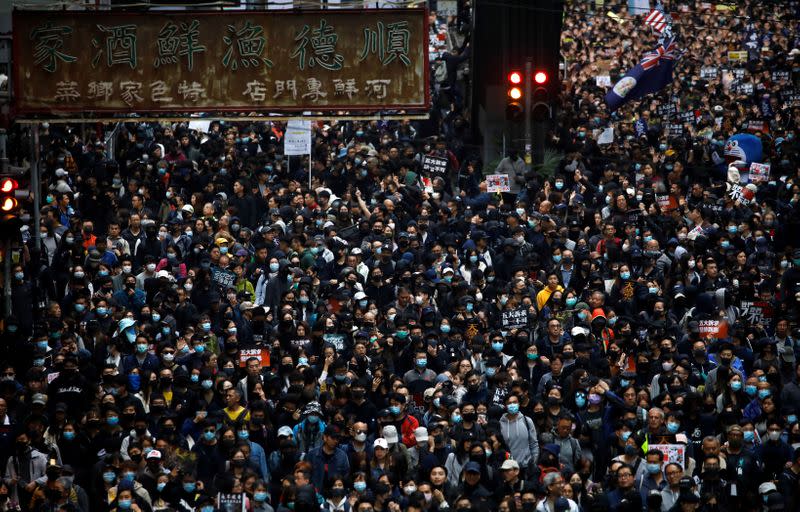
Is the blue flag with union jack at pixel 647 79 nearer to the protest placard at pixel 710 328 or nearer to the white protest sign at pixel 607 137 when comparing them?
the white protest sign at pixel 607 137

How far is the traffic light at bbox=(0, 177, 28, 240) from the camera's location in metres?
17.6

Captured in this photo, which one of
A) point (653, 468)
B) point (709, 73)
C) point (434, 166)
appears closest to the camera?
Answer: point (653, 468)

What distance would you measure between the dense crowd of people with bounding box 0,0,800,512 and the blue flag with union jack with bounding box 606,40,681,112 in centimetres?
159

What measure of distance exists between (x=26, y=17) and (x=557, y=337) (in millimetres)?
8133

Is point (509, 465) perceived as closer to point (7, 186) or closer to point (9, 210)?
point (9, 210)

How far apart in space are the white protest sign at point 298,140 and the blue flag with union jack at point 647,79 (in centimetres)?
658

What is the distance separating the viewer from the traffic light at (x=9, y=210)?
57.6ft

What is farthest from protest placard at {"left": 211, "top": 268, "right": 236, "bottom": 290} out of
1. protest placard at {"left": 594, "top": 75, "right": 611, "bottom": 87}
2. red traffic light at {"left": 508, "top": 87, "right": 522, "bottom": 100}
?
protest placard at {"left": 594, "top": 75, "right": 611, "bottom": 87}

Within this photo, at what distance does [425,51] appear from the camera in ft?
69.2

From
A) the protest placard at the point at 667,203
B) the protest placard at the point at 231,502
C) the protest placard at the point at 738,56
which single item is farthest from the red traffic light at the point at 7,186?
the protest placard at the point at 738,56

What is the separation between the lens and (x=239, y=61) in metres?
21.1

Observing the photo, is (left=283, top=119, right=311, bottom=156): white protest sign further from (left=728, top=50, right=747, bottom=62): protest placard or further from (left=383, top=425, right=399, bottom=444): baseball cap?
(left=728, top=50, right=747, bottom=62): protest placard

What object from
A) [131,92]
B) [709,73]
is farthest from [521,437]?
[709,73]

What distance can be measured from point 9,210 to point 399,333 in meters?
4.88
